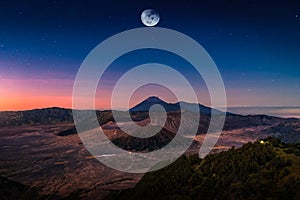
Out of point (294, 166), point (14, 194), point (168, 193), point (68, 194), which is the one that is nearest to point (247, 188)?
point (294, 166)

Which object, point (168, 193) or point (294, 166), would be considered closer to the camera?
point (294, 166)

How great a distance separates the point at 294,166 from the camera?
7881 centimetres

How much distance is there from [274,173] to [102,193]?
411 ft

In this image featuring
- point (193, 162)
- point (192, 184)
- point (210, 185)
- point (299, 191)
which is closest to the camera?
point (299, 191)

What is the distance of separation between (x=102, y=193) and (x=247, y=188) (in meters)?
123

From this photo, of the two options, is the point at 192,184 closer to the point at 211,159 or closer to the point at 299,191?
the point at 211,159

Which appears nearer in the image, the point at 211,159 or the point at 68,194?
the point at 211,159

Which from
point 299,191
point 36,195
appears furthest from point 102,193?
point 299,191

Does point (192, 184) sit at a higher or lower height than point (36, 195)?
higher

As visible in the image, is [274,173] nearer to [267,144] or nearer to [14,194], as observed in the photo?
[267,144]

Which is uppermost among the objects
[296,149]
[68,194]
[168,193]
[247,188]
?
[296,149]

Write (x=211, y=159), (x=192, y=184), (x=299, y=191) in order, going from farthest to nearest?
(x=211, y=159)
(x=192, y=184)
(x=299, y=191)

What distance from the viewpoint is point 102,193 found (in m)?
185

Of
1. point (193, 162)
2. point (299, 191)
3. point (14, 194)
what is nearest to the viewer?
point (299, 191)
